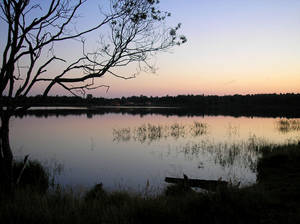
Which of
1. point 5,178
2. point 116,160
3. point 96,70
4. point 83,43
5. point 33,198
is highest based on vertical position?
point 83,43

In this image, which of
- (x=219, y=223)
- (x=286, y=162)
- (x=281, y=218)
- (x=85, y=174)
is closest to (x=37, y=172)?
(x=85, y=174)

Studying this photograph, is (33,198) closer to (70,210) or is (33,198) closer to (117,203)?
(70,210)

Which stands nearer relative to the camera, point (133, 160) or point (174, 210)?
point (174, 210)

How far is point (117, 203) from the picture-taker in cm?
586

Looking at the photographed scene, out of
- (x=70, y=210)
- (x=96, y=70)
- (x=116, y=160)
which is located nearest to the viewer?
(x=70, y=210)

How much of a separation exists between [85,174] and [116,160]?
10.6ft

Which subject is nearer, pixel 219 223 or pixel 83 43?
pixel 219 223

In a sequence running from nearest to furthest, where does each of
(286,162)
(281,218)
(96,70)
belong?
(281,218)
(96,70)
(286,162)

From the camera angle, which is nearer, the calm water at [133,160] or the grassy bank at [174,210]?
the grassy bank at [174,210]

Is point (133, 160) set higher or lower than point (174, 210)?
lower

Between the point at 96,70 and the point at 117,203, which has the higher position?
the point at 96,70

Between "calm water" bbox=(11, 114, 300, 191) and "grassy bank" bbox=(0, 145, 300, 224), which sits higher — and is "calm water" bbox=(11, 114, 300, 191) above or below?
below

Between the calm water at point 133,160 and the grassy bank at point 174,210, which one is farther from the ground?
the grassy bank at point 174,210

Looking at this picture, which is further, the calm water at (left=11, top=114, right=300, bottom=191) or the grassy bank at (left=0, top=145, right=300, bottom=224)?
the calm water at (left=11, top=114, right=300, bottom=191)
